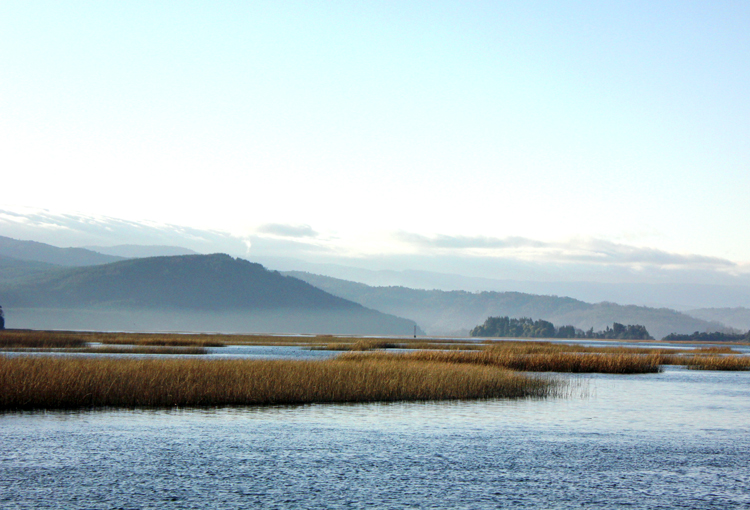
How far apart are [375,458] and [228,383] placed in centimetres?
1351

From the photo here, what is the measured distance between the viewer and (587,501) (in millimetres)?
15148

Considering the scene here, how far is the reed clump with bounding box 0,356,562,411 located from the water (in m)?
1.88

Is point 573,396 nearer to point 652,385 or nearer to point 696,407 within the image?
point 696,407

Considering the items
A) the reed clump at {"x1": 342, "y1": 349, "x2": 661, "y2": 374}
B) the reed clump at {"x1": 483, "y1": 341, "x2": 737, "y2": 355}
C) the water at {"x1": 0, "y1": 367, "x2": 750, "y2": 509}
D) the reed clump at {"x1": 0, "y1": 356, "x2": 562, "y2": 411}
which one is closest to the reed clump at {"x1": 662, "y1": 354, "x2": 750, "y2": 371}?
the reed clump at {"x1": 483, "y1": 341, "x2": 737, "y2": 355}

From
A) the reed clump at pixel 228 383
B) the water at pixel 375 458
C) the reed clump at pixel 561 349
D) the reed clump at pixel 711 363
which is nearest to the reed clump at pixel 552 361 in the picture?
the reed clump at pixel 561 349

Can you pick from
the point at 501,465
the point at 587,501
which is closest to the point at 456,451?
the point at 501,465

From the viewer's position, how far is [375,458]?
19047 mm

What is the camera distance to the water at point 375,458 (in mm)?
15039

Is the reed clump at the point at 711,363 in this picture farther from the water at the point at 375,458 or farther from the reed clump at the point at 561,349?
the water at the point at 375,458

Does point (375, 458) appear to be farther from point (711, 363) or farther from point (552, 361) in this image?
point (711, 363)

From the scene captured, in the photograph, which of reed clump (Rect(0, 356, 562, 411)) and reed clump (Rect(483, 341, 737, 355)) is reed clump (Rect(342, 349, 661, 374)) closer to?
reed clump (Rect(483, 341, 737, 355))

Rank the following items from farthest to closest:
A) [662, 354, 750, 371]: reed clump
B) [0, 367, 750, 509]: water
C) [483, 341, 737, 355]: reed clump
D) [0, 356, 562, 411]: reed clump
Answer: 1. [483, 341, 737, 355]: reed clump
2. [662, 354, 750, 371]: reed clump
3. [0, 356, 562, 411]: reed clump
4. [0, 367, 750, 509]: water

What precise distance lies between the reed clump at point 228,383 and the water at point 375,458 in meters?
1.88

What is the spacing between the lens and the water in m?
15.0
